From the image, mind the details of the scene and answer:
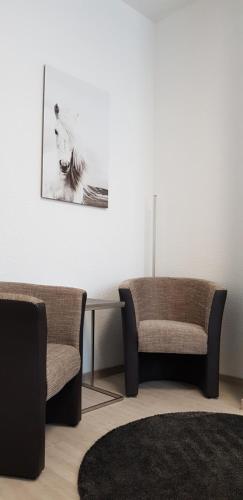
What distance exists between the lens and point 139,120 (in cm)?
362

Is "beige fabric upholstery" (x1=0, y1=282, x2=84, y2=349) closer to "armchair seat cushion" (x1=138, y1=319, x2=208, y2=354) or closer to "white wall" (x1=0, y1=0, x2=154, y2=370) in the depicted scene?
"white wall" (x1=0, y1=0, x2=154, y2=370)

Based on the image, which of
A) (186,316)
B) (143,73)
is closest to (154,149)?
(143,73)

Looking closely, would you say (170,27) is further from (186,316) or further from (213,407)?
(213,407)

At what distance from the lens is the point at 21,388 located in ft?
5.43

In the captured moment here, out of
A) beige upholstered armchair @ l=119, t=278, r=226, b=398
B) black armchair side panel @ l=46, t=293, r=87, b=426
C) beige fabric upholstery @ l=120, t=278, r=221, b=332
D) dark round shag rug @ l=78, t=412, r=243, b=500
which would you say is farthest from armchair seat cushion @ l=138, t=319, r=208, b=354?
black armchair side panel @ l=46, t=293, r=87, b=426

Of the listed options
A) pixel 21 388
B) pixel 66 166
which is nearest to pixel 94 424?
pixel 21 388

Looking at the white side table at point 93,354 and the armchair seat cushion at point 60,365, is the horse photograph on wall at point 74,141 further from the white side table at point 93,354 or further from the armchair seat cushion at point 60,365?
the armchair seat cushion at point 60,365

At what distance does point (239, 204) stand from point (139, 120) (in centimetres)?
115

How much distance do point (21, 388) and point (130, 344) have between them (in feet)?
3.88

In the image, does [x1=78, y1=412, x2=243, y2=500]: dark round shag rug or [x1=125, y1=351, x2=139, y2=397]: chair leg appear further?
[x1=125, y1=351, x2=139, y2=397]: chair leg

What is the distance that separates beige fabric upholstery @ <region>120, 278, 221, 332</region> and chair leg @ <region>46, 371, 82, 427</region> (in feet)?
2.93

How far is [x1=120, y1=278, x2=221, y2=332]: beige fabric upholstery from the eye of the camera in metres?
3.02

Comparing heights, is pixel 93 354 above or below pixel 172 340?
below

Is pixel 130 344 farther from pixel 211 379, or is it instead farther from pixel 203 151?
pixel 203 151
